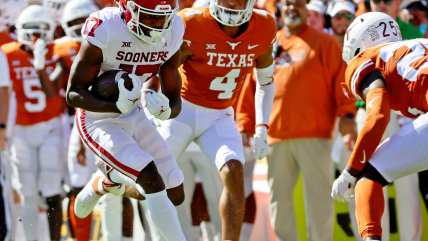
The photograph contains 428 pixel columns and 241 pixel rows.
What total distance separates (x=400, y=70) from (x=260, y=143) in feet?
4.91

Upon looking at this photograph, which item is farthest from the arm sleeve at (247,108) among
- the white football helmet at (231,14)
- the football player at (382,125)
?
the football player at (382,125)

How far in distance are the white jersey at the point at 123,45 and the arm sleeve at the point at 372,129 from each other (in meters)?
1.26

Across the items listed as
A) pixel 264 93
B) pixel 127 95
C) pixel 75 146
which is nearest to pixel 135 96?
pixel 127 95

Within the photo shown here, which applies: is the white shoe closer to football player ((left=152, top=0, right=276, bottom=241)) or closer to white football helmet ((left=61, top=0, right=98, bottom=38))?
football player ((left=152, top=0, right=276, bottom=241))

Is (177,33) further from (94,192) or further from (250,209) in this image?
(250,209)

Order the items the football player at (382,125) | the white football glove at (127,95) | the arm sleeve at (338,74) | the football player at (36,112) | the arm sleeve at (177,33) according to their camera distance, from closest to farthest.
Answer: the football player at (382,125)
the white football glove at (127,95)
the arm sleeve at (177,33)
the arm sleeve at (338,74)
the football player at (36,112)

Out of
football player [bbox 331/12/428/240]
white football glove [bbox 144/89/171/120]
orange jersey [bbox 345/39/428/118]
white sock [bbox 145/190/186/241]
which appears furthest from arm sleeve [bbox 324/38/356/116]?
white sock [bbox 145/190/186/241]

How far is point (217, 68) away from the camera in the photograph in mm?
8000

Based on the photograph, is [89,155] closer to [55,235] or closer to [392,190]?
[55,235]

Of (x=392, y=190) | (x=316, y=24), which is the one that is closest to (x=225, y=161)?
(x=392, y=190)

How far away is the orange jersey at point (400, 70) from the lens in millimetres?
6758

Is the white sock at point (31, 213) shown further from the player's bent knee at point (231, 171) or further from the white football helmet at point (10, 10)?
the player's bent knee at point (231, 171)

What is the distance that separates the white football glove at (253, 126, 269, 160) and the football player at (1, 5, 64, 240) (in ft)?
6.76

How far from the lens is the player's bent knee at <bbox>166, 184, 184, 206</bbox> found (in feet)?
24.7
